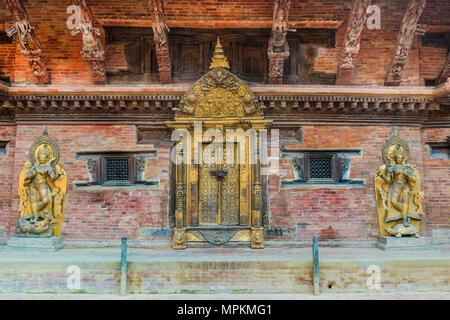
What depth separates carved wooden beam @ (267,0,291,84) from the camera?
26.2 feet

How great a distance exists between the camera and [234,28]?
29.8 feet

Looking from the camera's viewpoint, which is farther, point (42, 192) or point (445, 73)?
point (445, 73)

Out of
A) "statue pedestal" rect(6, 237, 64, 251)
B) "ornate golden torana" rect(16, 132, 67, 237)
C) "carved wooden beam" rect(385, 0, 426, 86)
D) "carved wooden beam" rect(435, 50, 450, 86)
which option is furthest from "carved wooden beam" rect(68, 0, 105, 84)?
"carved wooden beam" rect(435, 50, 450, 86)

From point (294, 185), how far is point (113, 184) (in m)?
4.60

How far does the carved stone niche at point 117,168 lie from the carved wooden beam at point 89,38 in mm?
1910

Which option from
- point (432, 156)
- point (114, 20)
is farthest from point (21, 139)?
point (432, 156)

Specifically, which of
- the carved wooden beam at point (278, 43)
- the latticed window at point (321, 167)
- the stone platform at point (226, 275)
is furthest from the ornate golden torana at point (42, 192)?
the latticed window at point (321, 167)

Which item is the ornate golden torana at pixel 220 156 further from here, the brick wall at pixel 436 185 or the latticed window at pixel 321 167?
the brick wall at pixel 436 185


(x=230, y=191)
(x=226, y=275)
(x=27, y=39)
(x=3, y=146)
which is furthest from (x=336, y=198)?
(x=3, y=146)

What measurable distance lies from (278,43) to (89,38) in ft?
14.8

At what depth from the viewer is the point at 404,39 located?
27.9 feet

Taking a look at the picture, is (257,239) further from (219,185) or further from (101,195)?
(101,195)

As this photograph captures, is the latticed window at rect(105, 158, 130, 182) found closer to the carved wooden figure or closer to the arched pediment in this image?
the arched pediment

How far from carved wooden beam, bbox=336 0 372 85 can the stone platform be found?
4.52 meters
